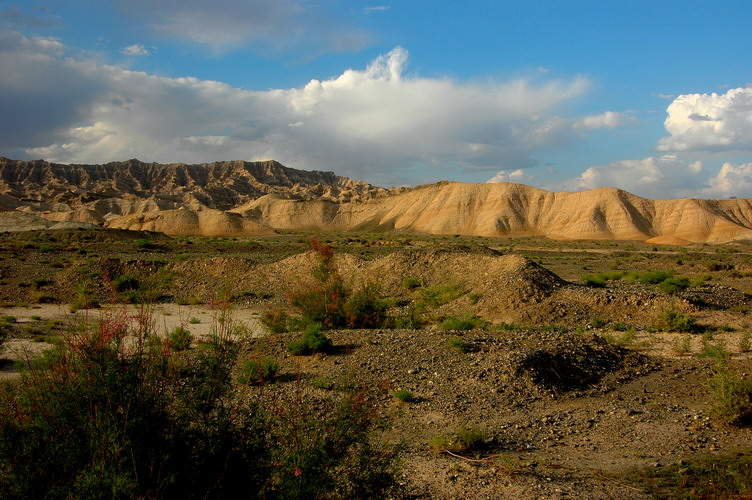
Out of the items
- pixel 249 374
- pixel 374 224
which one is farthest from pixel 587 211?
pixel 249 374

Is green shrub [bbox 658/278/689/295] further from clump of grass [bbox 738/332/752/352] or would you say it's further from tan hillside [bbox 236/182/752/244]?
tan hillside [bbox 236/182/752/244]

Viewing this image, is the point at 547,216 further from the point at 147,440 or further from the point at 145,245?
the point at 147,440

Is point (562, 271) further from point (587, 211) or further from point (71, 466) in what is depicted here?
point (587, 211)

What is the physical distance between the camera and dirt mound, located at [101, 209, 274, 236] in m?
96.3

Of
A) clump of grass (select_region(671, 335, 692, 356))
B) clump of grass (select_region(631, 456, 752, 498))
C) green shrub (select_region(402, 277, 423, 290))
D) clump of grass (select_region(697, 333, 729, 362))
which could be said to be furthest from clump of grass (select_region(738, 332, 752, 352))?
green shrub (select_region(402, 277, 423, 290))

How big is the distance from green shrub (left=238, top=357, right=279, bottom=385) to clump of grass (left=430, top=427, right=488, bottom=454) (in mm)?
3834

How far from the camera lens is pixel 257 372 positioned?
10914mm

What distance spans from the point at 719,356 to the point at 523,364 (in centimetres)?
494

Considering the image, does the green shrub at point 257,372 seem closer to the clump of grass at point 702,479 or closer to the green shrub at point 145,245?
the clump of grass at point 702,479

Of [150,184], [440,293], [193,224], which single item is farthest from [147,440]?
[150,184]

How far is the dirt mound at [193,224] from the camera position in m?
96.3

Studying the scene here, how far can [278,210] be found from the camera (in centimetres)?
12962

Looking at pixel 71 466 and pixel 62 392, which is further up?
pixel 62 392

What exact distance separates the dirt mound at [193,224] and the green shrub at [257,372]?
290ft
